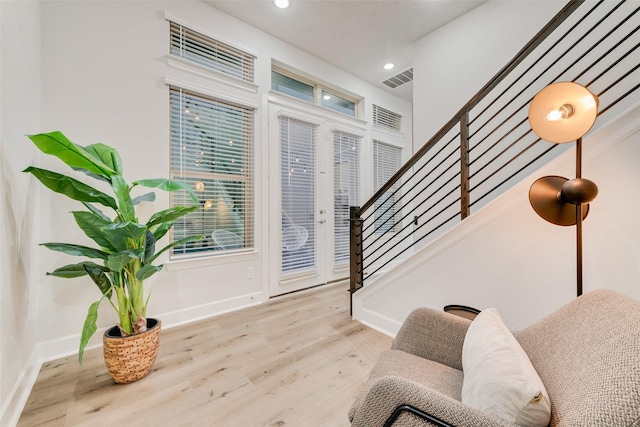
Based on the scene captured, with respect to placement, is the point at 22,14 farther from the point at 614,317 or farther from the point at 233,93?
the point at 614,317

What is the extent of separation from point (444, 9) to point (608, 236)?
287 cm

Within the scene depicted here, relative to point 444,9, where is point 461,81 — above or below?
below

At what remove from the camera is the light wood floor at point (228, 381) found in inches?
56.9

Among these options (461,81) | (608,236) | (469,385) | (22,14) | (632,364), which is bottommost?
(469,385)

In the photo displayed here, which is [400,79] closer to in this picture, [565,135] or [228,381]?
[565,135]

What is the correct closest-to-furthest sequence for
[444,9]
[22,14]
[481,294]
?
[22,14]
[481,294]
[444,9]

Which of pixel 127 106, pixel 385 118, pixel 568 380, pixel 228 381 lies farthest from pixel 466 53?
pixel 228 381

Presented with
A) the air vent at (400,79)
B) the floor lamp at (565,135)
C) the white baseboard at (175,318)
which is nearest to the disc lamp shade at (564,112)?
the floor lamp at (565,135)

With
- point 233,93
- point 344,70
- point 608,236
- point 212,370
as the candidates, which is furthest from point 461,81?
point 212,370

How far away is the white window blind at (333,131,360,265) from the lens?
12.9 feet

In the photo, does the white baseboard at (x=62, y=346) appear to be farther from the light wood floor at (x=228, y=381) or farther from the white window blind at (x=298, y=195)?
the white window blind at (x=298, y=195)

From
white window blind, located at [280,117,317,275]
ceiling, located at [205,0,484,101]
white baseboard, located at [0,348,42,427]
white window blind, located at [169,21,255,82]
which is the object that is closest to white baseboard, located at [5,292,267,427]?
white baseboard, located at [0,348,42,427]

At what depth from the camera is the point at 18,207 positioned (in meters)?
1.63

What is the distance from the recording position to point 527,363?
0.85m
